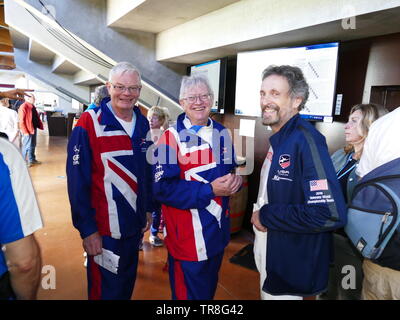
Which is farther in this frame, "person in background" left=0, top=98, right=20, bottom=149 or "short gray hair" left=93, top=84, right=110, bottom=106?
"person in background" left=0, top=98, right=20, bottom=149

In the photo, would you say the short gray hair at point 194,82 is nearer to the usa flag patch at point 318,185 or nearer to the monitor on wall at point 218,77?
the usa flag patch at point 318,185

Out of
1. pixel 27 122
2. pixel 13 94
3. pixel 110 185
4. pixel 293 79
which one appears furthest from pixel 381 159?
pixel 27 122

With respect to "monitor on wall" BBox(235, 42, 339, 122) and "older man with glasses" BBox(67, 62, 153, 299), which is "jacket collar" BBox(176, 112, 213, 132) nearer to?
"older man with glasses" BBox(67, 62, 153, 299)

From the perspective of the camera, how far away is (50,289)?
98.2 inches

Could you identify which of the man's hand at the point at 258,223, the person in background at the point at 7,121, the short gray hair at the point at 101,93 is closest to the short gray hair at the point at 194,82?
the man's hand at the point at 258,223

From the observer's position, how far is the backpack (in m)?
1.13

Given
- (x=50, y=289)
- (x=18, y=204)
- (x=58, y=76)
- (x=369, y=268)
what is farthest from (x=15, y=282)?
(x=58, y=76)

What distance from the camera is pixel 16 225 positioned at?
2.81 ft

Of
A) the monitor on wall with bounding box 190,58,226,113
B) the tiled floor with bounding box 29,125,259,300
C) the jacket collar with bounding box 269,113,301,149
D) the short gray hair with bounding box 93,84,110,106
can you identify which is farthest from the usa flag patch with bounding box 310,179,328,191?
the monitor on wall with bounding box 190,58,226,113

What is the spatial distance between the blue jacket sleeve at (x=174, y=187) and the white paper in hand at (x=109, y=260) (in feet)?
1.61

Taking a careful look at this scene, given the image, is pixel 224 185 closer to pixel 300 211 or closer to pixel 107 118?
pixel 300 211

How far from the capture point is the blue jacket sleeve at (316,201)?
44.7 inches

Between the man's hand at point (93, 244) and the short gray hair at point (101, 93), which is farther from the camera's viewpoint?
the short gray hair at point (101, 93)

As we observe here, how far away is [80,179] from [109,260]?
0.51 metres
